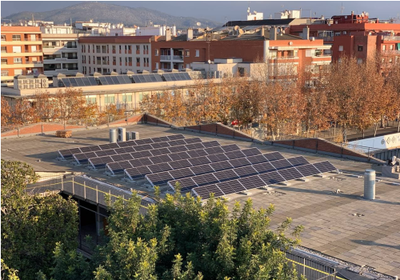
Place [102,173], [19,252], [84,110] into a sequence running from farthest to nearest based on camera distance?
[84,110]
[102,173]
[19,252]

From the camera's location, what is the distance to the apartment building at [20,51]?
101 metres

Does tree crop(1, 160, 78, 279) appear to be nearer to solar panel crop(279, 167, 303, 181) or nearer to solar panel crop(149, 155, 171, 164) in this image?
solar panel crop(149, 155, 171, 164)

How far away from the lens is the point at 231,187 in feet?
79.5

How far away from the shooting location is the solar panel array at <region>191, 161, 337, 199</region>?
23291 mm

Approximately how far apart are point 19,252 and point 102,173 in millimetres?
11861

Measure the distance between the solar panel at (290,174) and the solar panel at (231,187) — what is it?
10.3 feet

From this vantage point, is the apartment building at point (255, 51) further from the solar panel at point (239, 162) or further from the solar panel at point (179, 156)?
the solar panel at point (239, 162)

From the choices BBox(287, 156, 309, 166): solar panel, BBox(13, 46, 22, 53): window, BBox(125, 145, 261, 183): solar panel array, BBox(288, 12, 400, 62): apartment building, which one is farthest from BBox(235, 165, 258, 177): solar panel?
BBox(13, 46, 22, 53): window

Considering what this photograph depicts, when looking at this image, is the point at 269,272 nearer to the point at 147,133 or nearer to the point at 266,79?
the point at 147,133

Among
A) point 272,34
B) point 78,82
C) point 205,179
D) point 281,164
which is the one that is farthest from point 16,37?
point 205,179

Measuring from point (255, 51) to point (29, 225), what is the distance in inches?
2709

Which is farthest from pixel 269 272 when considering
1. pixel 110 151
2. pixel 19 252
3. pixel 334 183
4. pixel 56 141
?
pixel 56 141

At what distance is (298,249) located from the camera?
57.3ft

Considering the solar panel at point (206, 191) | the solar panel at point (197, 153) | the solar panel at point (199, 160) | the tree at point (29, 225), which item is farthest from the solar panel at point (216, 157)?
the tree at point (29, 225)
